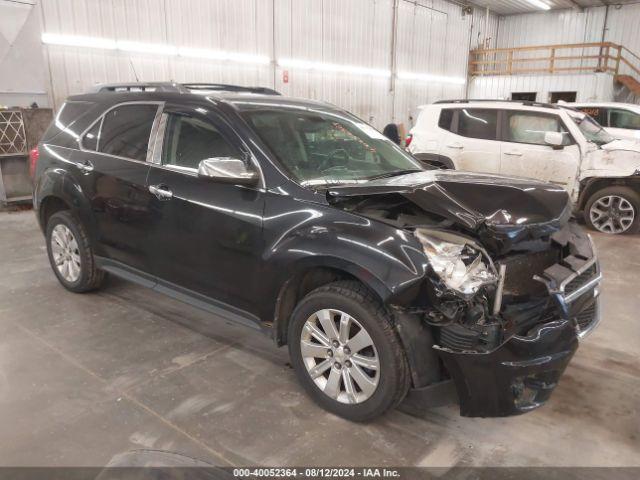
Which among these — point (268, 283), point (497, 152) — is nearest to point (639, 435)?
point (268, 283)

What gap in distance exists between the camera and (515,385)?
6.92 ft

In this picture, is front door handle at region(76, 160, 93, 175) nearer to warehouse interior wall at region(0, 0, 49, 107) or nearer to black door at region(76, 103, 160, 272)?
black door at region(76, 103, 160, 272)

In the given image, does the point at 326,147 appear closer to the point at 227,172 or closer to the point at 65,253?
the point at 227,172

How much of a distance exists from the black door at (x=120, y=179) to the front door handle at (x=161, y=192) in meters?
0.05

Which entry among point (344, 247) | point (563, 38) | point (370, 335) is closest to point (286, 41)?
point (344, 247)

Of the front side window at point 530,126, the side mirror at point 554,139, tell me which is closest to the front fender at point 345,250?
the side mirror at point 554,139

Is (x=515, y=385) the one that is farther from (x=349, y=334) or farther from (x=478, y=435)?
(x=349, y=334)

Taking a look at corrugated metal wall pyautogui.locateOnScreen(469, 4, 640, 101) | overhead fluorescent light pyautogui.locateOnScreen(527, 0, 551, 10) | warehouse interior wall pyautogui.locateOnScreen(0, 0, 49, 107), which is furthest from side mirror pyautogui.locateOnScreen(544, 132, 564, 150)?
overhead fluorescent light pyautogui.locateOnScreen(527, 0, 551, 10)

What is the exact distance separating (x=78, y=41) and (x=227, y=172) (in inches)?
320

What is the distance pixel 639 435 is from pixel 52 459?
9.18ft

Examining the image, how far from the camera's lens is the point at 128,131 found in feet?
11.3

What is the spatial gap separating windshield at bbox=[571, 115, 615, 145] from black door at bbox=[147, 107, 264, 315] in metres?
5.67

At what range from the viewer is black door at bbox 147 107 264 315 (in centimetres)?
271

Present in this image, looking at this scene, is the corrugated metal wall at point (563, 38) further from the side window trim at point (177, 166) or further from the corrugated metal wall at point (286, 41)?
the side window trim at point (177, 166)
